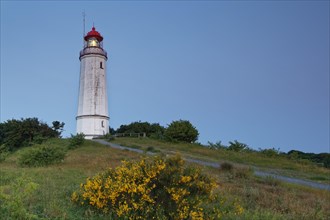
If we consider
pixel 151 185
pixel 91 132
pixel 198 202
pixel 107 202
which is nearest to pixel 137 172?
pixel 151 185

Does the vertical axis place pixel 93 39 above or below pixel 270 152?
above

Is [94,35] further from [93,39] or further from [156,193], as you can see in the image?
[156,193]

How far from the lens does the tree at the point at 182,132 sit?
38781mm

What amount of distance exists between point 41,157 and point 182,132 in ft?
73.5

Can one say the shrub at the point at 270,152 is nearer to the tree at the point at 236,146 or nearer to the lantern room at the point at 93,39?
the tree at the point at 236,146

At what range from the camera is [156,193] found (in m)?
6.38

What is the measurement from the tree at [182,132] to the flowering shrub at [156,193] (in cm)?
3185

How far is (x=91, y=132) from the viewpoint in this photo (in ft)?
143

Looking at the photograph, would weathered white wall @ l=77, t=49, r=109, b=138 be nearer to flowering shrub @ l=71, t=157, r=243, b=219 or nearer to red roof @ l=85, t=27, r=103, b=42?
red roof @ l=85, t=27, r=103, b=42

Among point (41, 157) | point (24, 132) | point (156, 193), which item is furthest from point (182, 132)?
point (156, 193)

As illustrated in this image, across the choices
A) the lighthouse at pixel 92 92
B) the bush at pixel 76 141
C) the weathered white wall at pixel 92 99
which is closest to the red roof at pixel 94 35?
the lighthouse at pixel 92 92

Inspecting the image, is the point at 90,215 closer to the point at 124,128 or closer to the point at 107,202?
the point at 107,202

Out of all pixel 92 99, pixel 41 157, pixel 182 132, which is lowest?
pixel 41 157

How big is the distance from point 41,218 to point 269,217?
14.1 ft
